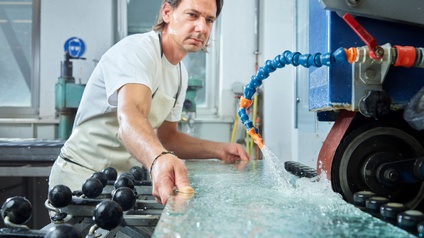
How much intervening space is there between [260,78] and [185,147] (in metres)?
0.82

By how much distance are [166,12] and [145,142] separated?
83cm

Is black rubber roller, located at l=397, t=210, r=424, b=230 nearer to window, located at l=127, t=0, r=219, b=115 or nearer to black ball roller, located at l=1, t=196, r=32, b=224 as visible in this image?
black ball roller, located at l=1, t=196, r=32, b=224

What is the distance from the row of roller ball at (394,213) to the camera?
0.57m

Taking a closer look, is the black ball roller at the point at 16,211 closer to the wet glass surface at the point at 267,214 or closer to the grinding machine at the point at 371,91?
the wet glass surface at the point at 267,214

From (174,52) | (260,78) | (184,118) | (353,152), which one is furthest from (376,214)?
(184,118)

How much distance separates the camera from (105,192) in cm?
105

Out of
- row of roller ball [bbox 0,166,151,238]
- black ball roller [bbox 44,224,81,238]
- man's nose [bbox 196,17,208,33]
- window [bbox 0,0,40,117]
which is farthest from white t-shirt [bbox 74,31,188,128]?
window [bbox 0,0,40,117]

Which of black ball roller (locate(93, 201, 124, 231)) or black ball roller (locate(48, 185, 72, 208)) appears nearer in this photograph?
black ball roller (locate(93, 201, 124, 231))

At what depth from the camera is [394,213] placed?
0.62 meters

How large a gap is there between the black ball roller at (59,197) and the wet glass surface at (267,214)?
0.82 feet

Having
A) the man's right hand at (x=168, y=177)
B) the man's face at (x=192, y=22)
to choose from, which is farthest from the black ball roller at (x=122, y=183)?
the man's face at (x=192, y=22)

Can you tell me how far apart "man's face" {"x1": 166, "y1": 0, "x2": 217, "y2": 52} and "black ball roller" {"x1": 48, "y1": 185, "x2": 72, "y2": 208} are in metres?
0.87

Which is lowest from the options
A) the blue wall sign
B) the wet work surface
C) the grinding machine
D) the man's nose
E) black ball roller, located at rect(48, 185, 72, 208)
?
black ball roller, located at rect(48, 185, 72, 208)

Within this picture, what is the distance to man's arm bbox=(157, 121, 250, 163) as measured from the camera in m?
1.72
